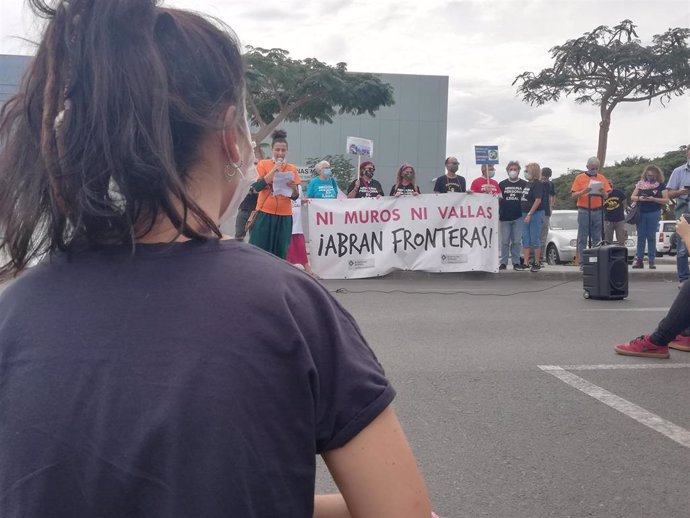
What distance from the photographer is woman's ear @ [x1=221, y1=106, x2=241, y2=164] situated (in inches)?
47.2

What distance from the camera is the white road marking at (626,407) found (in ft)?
14.5

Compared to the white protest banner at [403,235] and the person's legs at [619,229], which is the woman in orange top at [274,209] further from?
the person's legs at [619,229]

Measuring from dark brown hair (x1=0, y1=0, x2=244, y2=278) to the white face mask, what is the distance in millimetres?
102

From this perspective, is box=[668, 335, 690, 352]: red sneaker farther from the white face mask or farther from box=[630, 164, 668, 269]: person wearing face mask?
box=[630, 164, 668, 269]: person wearing face mask

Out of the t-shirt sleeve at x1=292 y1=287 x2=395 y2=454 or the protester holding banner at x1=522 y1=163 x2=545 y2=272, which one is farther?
the protester holding banner at x1=522 y1=163 x2=545 y2=272

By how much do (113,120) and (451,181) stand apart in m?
12.4

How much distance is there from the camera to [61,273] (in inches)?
45.9

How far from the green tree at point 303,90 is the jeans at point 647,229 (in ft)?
48.0

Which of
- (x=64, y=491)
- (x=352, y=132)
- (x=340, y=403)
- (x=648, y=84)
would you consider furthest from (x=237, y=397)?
(x=352, y=132)

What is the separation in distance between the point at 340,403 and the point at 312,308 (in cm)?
15

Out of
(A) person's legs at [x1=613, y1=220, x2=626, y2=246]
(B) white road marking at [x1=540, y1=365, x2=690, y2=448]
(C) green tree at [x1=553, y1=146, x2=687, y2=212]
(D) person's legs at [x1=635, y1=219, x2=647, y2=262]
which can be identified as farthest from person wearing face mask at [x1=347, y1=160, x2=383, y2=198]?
(C) green tree at [x1=553, y1=146, x2=687, y2=212]

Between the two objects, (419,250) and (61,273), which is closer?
(61,273)

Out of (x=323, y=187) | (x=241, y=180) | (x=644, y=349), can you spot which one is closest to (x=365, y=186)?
(x=323, y=187)

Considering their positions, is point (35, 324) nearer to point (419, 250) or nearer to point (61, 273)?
point (61, 273)
